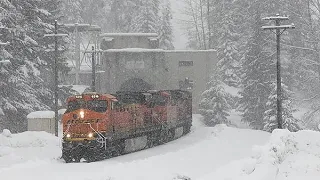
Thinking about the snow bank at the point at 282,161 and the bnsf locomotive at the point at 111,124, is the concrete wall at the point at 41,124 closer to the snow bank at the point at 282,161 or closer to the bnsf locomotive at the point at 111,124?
the bnsf locomotive at the point at 111,124

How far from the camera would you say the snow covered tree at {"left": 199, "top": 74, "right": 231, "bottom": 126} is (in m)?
59.5

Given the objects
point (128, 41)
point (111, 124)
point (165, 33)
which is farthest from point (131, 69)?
point (111, 124)

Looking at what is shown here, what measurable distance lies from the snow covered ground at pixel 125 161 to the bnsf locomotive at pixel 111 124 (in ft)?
2.86

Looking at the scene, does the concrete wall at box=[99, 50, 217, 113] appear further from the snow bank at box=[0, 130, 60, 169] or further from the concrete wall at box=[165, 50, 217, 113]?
the snow bank at box=[0, 130, 60, 169]

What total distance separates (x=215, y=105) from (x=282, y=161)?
145 feet

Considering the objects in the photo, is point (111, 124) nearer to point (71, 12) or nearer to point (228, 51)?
point (228, 51)

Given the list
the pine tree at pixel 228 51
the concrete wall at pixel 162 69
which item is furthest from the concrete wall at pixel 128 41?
the pine tree at pixel 228 51

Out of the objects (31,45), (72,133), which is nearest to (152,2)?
(31,45)

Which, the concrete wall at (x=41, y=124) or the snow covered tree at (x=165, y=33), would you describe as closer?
the concrete wall at (x=41, y=124)

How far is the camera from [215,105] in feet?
196

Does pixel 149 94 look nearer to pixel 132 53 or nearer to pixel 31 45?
pixel 31 45

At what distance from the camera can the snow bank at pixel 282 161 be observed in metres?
13.6

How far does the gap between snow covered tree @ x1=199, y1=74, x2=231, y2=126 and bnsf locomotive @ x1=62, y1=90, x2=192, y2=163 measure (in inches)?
1138

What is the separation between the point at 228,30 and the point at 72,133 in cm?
5597
